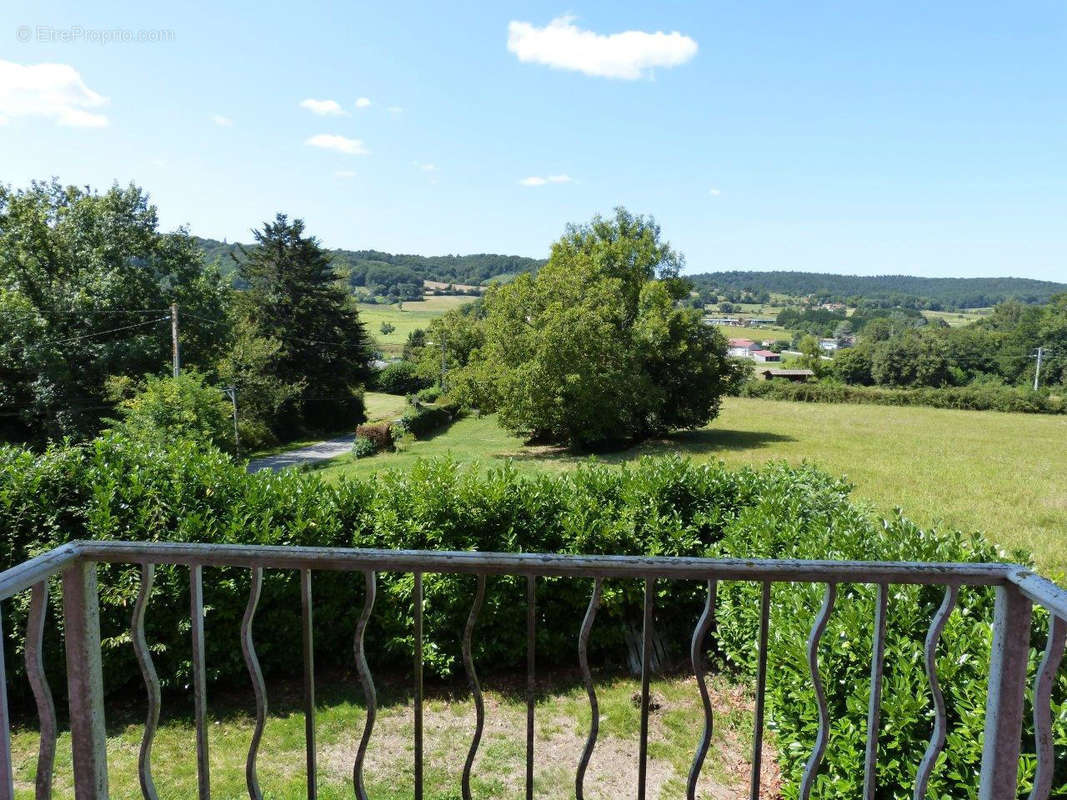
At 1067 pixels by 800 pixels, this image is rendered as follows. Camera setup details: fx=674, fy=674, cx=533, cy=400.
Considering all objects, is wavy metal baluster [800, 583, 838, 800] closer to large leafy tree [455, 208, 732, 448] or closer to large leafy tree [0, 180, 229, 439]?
large leafy tree [455, 208, 732, 448]

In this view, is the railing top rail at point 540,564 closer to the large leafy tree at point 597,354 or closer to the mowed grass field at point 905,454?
the mowed grass field at point 905,454

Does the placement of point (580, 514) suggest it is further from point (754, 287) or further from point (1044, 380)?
point (754, 287)

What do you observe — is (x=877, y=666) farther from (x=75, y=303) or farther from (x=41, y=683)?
(x=75, y=303)

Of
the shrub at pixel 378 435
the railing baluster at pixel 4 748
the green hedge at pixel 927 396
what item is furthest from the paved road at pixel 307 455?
the railing baluster at pixel 4 748

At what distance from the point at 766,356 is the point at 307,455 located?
64670 millimetres

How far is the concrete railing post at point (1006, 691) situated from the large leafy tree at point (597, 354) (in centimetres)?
2043

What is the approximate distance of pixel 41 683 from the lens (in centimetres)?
179

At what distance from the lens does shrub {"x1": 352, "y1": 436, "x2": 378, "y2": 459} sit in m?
27.9

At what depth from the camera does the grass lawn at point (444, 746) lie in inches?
171

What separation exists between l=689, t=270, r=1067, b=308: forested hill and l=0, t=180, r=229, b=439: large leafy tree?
4466 inches

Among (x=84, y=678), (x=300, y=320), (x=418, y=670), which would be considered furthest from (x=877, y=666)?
(x=300, y=320)

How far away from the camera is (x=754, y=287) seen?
144 m

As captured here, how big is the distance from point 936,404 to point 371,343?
121ft

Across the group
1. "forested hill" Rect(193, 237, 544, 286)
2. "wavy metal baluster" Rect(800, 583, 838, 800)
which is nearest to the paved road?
"wavy metal baluster" Rect(800, 583, 838, 800)
